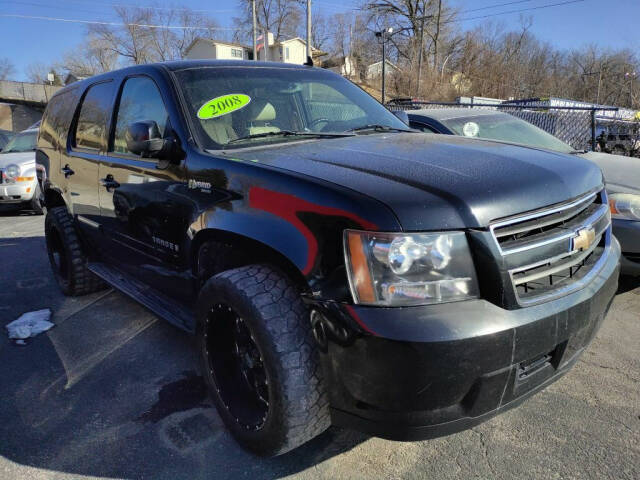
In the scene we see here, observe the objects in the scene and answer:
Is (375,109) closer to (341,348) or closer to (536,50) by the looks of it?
(341,348)

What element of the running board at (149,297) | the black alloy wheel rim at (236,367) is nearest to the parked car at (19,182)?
the running board at (149,297)

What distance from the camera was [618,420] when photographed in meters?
2.43

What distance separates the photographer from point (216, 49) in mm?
49562

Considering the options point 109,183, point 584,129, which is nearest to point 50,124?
point 109,183

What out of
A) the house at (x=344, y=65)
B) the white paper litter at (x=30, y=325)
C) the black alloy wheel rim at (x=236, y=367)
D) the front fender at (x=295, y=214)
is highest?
the house at (x=344, y=65)

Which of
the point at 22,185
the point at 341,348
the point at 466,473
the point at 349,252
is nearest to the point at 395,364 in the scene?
the point at 341,348

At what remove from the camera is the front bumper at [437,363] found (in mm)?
1597

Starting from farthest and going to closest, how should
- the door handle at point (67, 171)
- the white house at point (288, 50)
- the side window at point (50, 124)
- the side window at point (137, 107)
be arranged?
the white house at point (288, 50)
the side window at point (50, 124)
the door handle at point (67, 171)
the side window at point (137, 107)

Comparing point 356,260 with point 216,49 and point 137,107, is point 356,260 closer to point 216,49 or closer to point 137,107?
point 137,107

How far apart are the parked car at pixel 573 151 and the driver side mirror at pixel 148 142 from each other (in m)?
2.32

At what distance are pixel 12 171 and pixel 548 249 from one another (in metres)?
9.65

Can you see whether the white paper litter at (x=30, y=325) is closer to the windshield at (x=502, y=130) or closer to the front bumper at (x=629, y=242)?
the windshield at (x=502, y=130)

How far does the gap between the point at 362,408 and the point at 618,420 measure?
1.52 metres

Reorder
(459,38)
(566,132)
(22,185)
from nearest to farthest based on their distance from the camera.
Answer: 1. (22,185)
2. (566,132)
3. (459,38)
